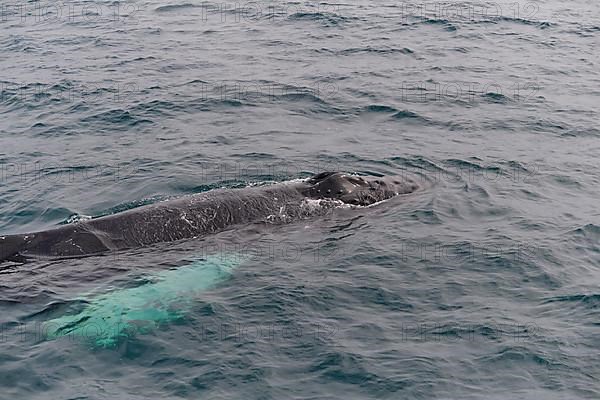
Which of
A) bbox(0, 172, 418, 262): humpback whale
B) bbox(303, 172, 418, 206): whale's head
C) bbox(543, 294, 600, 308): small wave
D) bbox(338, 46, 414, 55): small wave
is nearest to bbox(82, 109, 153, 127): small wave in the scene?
bbox(0, 172, 418, 262): humpback whale

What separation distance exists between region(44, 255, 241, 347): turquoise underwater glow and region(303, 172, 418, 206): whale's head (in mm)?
3441

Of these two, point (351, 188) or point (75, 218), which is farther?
point (351, 188)

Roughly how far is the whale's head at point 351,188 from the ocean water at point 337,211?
1.32 ft

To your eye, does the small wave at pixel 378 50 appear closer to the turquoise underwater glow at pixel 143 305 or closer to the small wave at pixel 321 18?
the small wave at pixel 321 18

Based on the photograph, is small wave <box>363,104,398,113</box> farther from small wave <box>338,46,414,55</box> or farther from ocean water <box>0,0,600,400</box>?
small wave <box>338,46,414,55</box>

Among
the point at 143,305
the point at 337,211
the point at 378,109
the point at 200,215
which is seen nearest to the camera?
the point at 143,305

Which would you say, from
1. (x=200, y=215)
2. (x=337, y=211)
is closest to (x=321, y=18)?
(x=337, y=211)

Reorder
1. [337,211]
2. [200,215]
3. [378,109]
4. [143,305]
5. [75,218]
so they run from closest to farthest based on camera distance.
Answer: [143,305]
[200,215]
[337,211]
[75,218]
[378,109]

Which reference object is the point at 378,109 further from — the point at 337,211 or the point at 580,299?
the point at 580,299

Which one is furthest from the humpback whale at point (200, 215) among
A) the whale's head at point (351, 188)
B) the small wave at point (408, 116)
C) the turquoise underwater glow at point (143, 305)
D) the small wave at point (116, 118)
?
the small wave at point (116, 118)

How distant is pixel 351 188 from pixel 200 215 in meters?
3.93

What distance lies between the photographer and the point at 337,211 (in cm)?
1852

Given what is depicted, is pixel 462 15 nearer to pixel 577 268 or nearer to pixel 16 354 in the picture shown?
pixel 577 268

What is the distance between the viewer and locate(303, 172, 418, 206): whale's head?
1870 cm
